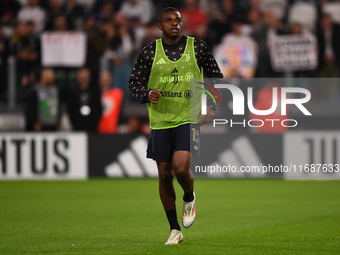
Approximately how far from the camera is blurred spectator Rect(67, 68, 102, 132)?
1225 cm

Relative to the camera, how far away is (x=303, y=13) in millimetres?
14281

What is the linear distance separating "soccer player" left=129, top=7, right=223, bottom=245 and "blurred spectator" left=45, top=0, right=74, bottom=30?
844 centimetres

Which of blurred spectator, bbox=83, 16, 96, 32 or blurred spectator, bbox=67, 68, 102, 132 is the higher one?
blurred spectator, bbox=83, 16, 96, 32

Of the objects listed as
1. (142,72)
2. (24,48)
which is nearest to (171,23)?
(142,72)

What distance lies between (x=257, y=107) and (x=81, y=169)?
13.2ft

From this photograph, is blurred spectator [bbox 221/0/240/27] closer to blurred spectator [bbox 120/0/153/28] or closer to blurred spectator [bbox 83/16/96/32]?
blurred spectator [bbox 120/0/153/28]

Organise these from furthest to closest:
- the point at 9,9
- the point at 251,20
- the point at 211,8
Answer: the point at 9,9
the point at 211,8
the point at 251,20

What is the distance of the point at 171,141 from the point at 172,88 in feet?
1.68

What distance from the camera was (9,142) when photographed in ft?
40.3

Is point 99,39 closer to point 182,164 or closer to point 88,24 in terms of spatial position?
point 88,24

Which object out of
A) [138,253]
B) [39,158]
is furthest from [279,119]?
[138,253]

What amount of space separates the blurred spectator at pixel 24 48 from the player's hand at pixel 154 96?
769 centimetres

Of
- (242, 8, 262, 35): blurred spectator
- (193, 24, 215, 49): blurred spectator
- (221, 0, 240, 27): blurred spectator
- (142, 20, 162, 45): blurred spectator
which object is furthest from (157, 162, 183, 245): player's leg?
(221, 0, 240, 27): blurred spectator

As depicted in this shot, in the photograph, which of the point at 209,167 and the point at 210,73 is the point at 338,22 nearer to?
the point at 209,167
